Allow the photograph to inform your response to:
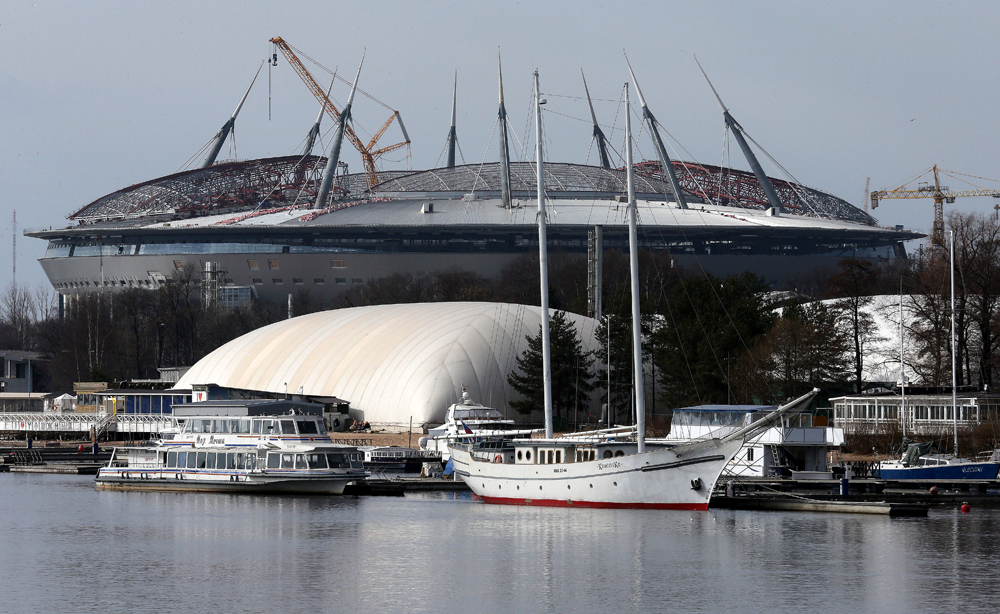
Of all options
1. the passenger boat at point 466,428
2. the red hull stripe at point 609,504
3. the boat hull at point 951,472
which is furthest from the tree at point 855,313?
the red hull stripe at point 609,504

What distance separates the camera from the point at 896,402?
68.4 m

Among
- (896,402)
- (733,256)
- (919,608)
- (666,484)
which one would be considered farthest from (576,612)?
(733,256)

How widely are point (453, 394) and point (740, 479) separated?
32.8m

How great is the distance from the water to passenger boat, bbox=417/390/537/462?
16.2 meters

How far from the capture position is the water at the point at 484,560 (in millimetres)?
28531

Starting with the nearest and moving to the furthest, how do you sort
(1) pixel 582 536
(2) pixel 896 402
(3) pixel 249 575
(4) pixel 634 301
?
(3) pixel 249 575 < (1) pixel 582 536 < (4) pixel 634 301 < (2) pixel 896 402

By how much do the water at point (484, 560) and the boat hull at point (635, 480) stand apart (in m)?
0.55

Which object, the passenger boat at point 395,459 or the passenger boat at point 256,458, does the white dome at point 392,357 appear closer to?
the passenger boat at point 395,459

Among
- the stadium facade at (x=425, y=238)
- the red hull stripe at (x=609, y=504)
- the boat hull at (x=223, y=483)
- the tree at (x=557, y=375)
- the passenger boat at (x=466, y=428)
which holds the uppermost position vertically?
the stadium facade at (x=425, y=238)

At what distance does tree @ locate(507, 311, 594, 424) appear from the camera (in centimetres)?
8294

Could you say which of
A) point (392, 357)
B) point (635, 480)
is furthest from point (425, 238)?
point (635, 480)

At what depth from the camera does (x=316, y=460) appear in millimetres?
54844

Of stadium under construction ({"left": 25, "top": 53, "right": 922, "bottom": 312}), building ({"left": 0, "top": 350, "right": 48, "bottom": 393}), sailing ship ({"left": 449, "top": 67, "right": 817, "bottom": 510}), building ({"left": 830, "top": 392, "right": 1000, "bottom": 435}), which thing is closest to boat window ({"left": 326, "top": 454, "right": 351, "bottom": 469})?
sailing ship ({"left": 449, "top": 67, "right": 817, "bottom": 510})

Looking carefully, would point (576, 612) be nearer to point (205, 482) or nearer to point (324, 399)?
point (205, 482)
